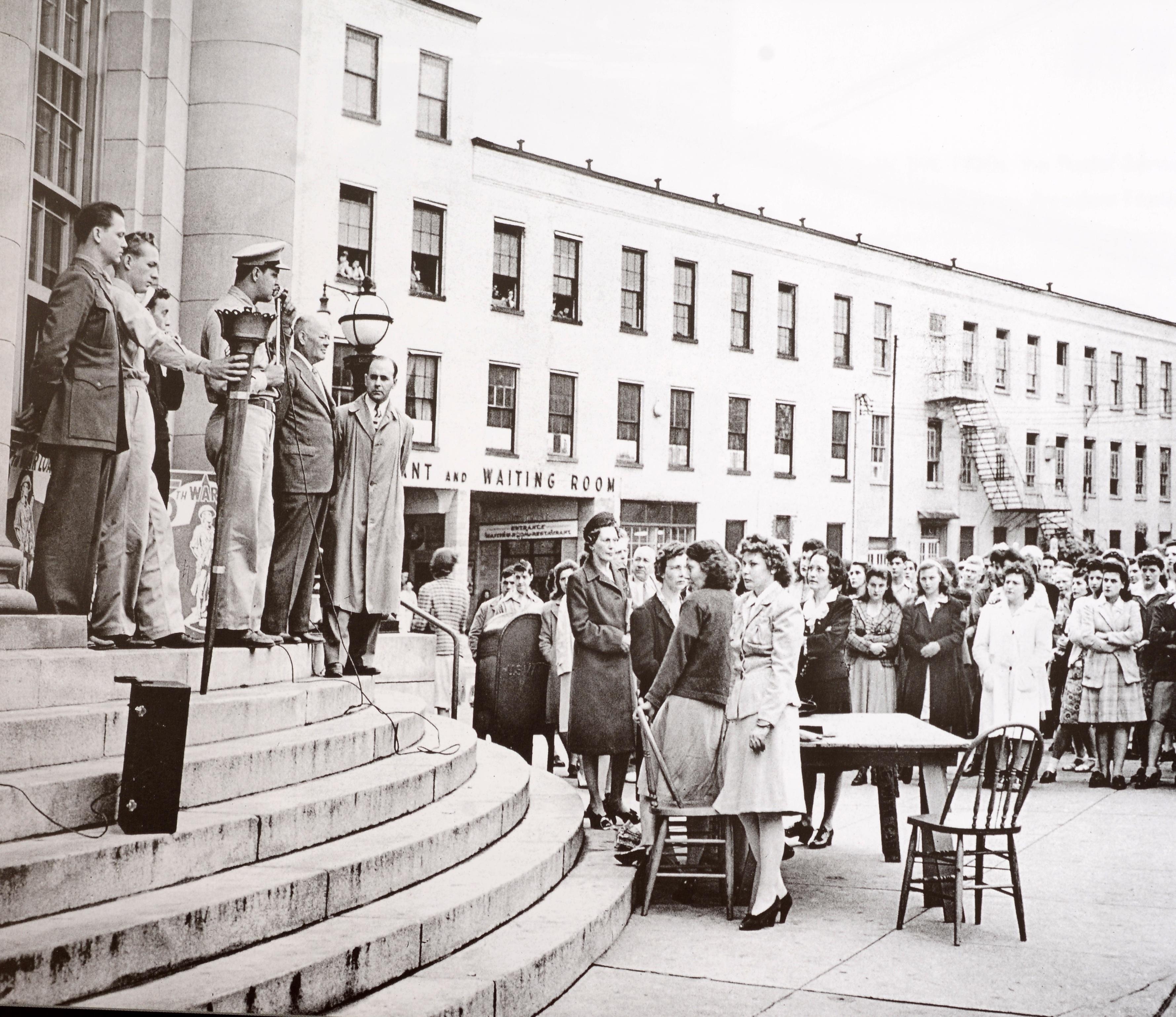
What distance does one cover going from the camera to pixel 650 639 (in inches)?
302

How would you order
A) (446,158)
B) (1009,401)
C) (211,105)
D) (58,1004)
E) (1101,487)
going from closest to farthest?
(58,1004) → (211,105) → (1101,487) → (446,158) → (1009,401)

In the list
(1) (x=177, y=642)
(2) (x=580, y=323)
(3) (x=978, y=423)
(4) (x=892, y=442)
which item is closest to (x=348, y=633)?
(1) (x=177, y=642)

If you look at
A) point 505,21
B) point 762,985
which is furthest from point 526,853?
point 505,21

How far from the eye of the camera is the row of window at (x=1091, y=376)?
6.53m

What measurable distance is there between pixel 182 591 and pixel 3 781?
14.5ft

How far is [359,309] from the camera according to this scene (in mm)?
7777

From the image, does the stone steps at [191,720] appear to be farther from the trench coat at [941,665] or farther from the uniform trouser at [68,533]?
the trench coat at [941,665]

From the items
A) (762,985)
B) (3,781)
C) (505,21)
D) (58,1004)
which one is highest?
(505,21)

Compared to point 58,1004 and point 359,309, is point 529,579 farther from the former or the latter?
point 58,1004

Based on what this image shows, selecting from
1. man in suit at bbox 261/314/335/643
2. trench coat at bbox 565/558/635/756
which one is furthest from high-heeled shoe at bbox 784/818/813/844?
man in suit at bbox 261/314/335/643

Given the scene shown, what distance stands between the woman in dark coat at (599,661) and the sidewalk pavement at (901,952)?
1.15 m

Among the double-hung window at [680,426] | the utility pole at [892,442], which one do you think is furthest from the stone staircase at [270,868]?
the utility pole at [892,442]

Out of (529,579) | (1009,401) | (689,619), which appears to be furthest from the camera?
(1009,401)

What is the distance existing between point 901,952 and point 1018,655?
503 centimetres
